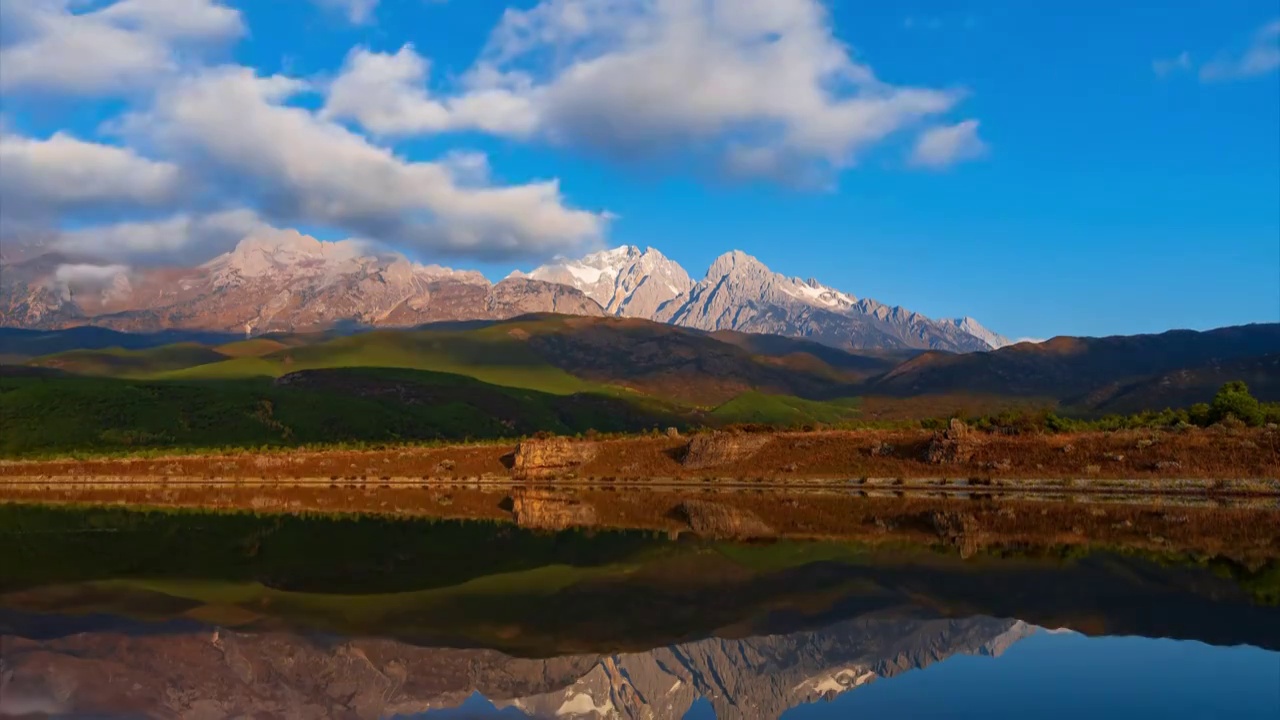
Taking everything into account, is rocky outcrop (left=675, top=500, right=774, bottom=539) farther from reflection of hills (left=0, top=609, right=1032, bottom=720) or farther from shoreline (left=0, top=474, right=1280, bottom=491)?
reflection of hills (left=0, top=609, right=1032, bottom=720)

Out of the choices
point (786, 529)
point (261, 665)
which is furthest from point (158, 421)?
point (261, 665)

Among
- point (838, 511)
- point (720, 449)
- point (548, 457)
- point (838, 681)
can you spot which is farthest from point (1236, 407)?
point (838, 681)

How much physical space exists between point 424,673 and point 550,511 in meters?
48.6

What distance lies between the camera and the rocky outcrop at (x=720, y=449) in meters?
108

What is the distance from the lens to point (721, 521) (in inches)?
2331

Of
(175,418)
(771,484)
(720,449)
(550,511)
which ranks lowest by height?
(771,484)

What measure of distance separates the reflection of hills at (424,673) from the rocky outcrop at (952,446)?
73.8 meters

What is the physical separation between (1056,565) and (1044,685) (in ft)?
60.2

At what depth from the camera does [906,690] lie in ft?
66.4

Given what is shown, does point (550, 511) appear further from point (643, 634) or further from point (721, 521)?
point (643, 634)

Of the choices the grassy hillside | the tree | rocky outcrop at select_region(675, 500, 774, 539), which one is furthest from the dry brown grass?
rocky outcrop at select_region(675, 500, 774, 539)

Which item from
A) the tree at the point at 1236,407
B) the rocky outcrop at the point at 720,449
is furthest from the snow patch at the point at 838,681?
the tree at the point at 1236,407

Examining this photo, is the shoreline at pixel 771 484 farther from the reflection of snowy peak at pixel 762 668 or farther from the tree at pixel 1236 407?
the reflection of snowy peak at pixel 762 668

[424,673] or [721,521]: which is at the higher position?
[424,673]
